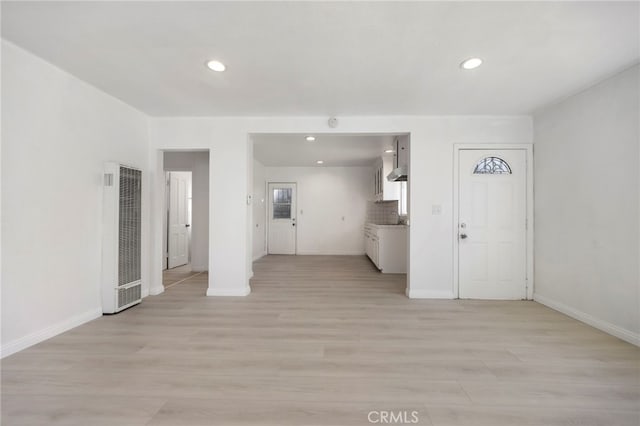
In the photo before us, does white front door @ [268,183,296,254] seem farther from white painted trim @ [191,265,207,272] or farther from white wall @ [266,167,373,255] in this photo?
white painted trim @ [191,265,207,272]

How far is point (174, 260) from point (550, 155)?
23.3ft

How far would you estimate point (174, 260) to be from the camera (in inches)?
250

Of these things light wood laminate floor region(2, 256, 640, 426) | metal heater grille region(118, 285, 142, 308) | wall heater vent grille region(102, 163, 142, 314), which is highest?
wall heater vent grille region(102, 163, 142, 314)

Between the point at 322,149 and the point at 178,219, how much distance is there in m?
3.73

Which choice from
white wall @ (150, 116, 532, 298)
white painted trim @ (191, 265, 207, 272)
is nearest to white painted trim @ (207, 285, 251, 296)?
white wall @ (150, 116, 532, 298)

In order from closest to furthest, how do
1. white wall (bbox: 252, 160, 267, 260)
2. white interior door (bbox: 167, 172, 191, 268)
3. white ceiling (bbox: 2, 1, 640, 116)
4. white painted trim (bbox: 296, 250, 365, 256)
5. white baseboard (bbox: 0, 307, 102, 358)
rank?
white ceiling (bbox: 2, 1, 640, 116)
white baseboard (bbox: 0, 307, 102, 358)
white interior door (bbox: 167, 172, 191, 268)
white wall (bbox: 252, 160, 267, 260)
white painted trim (bbox: 296, 250, 365, 256)

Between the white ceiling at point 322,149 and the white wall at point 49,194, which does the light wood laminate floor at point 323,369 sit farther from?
the white ceiling at point 322,149

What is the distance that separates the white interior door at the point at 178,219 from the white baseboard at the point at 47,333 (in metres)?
3.22

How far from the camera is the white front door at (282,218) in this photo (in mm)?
8469

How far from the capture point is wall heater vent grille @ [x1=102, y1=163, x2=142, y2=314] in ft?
10.6

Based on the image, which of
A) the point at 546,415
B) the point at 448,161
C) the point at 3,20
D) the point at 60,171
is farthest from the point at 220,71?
the point at 546,415

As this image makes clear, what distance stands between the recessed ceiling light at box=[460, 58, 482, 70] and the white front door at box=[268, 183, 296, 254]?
20.5 ft

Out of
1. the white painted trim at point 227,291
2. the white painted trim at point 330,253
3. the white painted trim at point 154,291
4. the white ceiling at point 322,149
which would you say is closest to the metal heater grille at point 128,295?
the white painted trim at point 154,291

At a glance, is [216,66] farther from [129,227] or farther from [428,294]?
[428,294]
